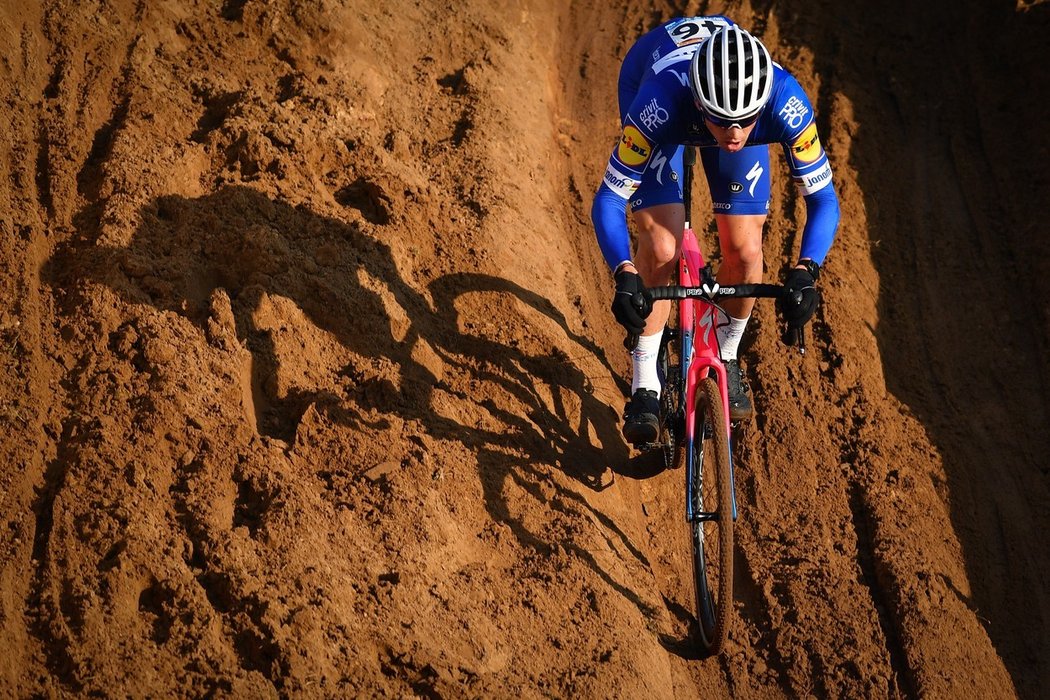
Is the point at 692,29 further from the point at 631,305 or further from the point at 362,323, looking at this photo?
the point at 362,323

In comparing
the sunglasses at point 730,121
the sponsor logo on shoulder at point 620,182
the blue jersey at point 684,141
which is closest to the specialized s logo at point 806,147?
the blue jersey at point 684,141

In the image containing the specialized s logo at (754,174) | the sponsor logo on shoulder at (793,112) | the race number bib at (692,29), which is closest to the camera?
the sponsor logo on shoulder at (793,112)

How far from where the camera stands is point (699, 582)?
4859 millimetres

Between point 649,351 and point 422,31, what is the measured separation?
4.66 metres

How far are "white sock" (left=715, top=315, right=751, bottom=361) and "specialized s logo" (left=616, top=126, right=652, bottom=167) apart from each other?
3.99 ft

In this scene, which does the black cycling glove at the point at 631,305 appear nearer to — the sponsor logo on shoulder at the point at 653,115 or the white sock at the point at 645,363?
the sponsor logo on shoulder at the point at 653,115

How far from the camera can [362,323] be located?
5.81 meters

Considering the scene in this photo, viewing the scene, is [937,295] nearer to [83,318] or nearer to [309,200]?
[309,200]

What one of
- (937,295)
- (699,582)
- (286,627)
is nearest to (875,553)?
(699,582)

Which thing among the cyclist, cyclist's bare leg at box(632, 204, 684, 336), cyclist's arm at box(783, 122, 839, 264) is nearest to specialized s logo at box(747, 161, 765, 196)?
the cyclist

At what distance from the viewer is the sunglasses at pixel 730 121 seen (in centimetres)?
438

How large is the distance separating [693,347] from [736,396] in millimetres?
513

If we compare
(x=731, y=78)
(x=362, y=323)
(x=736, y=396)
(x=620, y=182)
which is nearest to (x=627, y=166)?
(x=620, y=182)

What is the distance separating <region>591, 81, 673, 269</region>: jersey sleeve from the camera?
471 centimetres
